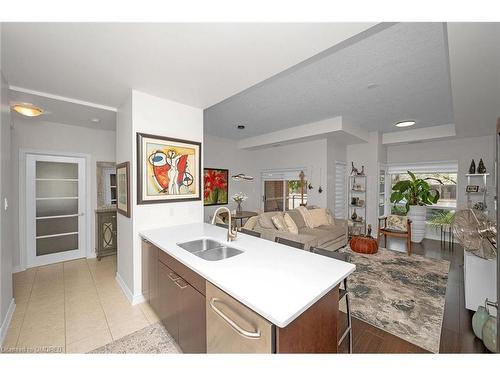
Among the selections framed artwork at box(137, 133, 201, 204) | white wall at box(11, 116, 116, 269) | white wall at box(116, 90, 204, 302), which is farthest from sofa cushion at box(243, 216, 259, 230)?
white wall at box(11, 116, 116, 269)

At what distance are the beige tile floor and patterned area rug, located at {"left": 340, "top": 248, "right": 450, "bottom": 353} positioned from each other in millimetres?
2367

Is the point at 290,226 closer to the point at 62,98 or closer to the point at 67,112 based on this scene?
the point at 62,98

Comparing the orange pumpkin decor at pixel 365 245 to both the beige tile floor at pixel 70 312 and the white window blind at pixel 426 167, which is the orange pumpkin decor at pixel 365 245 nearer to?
the white window blind at pixel 426 167

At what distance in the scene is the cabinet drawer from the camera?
52.8 inches

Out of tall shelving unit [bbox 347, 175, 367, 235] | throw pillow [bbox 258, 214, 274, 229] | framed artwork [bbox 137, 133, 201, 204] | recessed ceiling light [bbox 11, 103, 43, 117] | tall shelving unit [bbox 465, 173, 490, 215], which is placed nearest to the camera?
recessed ceiling light [bbox 11, 103, 43, 117]

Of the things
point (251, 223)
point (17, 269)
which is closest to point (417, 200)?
point (251, 223)

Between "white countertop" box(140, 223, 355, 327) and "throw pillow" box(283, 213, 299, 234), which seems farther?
"throw pillow" box(283, 213, 299, 234)

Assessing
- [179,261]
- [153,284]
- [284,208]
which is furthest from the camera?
[284,208]

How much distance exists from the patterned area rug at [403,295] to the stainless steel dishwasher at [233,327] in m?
1.71

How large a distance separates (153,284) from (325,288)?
1768 mm

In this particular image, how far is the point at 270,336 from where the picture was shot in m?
0.89

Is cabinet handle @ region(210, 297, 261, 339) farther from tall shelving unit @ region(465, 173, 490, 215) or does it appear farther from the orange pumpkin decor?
tall shelving unit @ region(465, 173, 490, 215)
